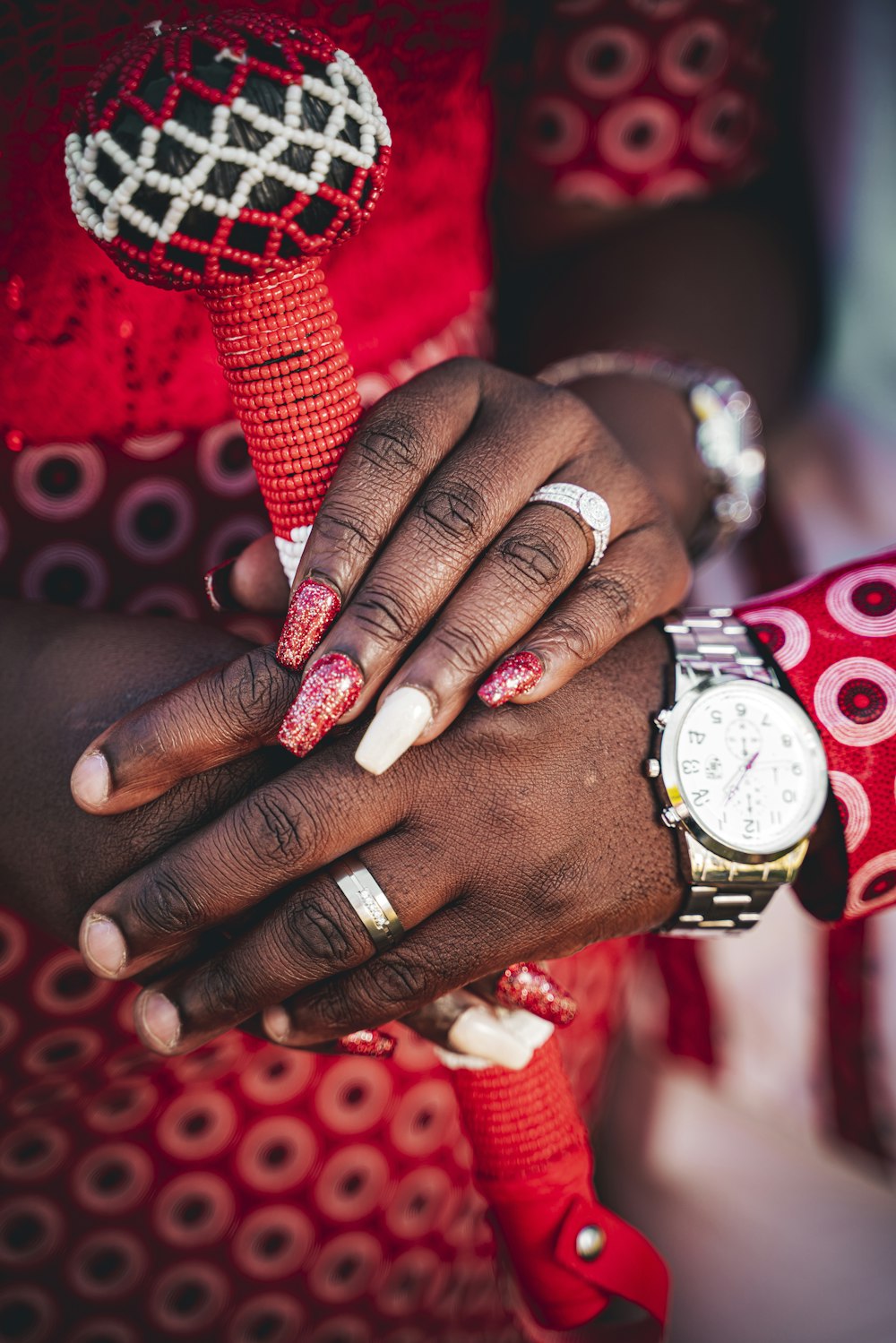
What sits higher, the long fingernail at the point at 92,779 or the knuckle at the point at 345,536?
the knuckle at the point at 345,536

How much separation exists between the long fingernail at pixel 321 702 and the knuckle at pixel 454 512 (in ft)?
0.33

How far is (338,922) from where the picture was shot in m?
0.53

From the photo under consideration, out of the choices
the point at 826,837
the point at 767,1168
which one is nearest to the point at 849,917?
the point at 826,837

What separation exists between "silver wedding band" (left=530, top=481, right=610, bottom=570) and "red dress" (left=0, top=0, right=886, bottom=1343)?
0.29 meters

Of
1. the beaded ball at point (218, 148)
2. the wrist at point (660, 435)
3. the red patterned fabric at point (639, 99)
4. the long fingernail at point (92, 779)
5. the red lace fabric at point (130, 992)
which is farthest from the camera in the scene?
the red patterned fabric at point (639, 99)

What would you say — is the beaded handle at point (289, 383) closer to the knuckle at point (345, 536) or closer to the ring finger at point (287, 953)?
the knuckle at point (345, 536)

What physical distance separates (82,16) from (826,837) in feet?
2.38

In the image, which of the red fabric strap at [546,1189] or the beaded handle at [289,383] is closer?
the beaded handle at [289,383]

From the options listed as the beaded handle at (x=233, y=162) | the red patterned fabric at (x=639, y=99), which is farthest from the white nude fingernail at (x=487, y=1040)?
the red patterned fabric at (x=639, y=99)

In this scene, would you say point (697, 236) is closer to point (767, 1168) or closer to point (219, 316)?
point (219, 316)

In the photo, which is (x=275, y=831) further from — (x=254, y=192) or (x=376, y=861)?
(x=254, y=192)

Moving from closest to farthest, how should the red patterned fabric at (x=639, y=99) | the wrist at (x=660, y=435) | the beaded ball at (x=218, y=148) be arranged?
the beaded ball at (x=218, y=148), the wrist at (x=660, y=435), the red patterned fabric at (x=639, y=99)

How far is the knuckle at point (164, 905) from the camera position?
0.53 m

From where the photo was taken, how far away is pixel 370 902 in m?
0.53
